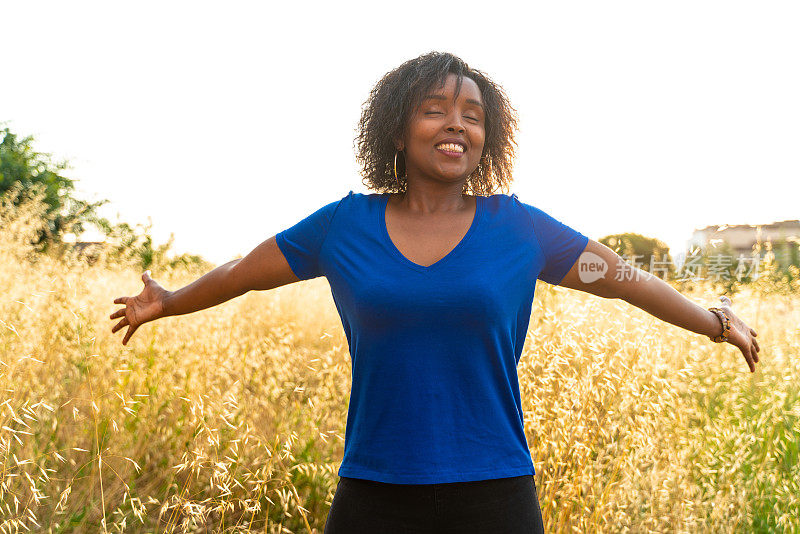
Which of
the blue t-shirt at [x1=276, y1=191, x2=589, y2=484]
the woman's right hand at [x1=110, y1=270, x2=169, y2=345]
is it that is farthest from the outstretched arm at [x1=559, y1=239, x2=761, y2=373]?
the woman's right hand at [x1=110, y1=270, x2=169, y2=345]

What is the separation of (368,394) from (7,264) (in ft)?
11.3

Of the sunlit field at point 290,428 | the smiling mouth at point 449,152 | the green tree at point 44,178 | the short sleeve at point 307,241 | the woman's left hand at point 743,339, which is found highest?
the green tree at point 44,178

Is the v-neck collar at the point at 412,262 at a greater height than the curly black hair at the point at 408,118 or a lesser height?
lesser

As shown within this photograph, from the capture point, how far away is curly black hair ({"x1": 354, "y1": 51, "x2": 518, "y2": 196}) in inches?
73.0

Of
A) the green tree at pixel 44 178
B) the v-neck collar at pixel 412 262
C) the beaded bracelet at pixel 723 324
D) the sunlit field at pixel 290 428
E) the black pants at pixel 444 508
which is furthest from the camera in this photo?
the green tree at pixel 44 178

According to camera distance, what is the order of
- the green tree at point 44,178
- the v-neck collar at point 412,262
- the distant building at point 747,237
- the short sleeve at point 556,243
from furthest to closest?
the green tree at point 44,178, the distant building at point 747,237, the short sleeve at point 556,243, the v-neck collar at point 412,262

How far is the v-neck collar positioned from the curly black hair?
237 mm

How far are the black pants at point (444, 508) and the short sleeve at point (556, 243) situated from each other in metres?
0.57

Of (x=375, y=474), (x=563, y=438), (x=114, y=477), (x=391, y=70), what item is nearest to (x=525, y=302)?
(x=375, y=474)

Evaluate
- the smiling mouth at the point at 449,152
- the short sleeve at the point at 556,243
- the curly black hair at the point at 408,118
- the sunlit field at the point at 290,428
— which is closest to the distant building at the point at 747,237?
the sunlit field at the point at 290,428

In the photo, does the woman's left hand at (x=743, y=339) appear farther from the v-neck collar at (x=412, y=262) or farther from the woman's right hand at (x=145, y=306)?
the woman's right hand at (x=145, y=306)

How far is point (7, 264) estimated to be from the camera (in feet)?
13.3

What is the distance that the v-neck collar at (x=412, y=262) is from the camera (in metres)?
1.59

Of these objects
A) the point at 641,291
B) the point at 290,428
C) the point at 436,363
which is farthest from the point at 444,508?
the point at 290,428
